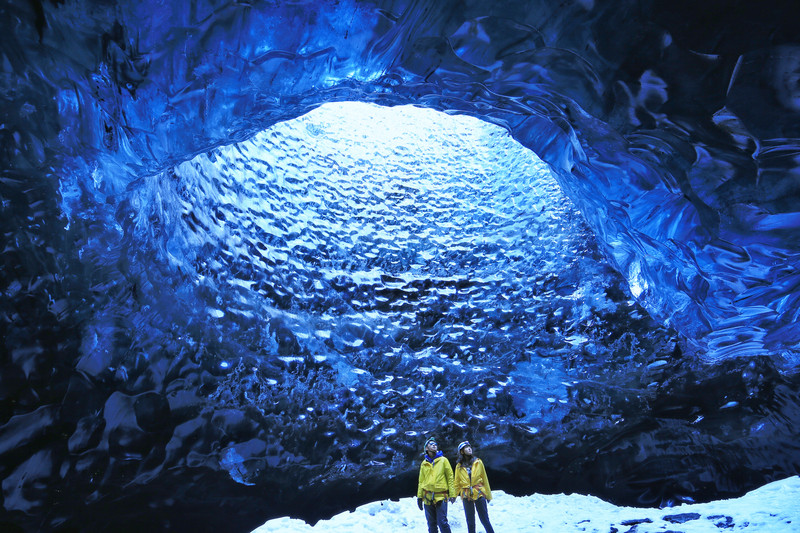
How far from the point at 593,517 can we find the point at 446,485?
1.54 m

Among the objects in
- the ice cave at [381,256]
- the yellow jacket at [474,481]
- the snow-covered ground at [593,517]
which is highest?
the ice cave at [381,256]

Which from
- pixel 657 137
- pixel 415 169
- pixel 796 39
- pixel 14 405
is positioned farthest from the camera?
pixel 415 169

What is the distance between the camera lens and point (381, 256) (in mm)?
4719

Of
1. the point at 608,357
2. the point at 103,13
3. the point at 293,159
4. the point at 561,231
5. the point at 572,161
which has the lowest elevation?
the point at 608,357

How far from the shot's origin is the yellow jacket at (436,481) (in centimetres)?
350

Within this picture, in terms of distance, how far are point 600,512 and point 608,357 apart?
51.7 inches

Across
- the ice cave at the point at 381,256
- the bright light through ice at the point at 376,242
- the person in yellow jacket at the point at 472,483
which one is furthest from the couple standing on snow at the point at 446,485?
the bright light through ice at the point at 376,242

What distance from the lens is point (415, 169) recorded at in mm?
5457

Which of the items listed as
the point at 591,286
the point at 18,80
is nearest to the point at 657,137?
the point at 591,286

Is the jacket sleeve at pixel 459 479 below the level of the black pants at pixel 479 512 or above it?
above

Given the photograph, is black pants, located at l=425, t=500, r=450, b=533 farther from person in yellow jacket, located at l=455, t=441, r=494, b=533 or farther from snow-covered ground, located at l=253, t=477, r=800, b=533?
snow-covered ground, located at l=253, t=477, r=800, b=533

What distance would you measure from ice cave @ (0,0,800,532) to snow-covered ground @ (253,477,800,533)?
0.25m

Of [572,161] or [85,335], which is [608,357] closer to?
[572,161]

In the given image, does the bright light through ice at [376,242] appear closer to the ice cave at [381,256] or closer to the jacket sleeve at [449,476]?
the ice cave at [381,256]
